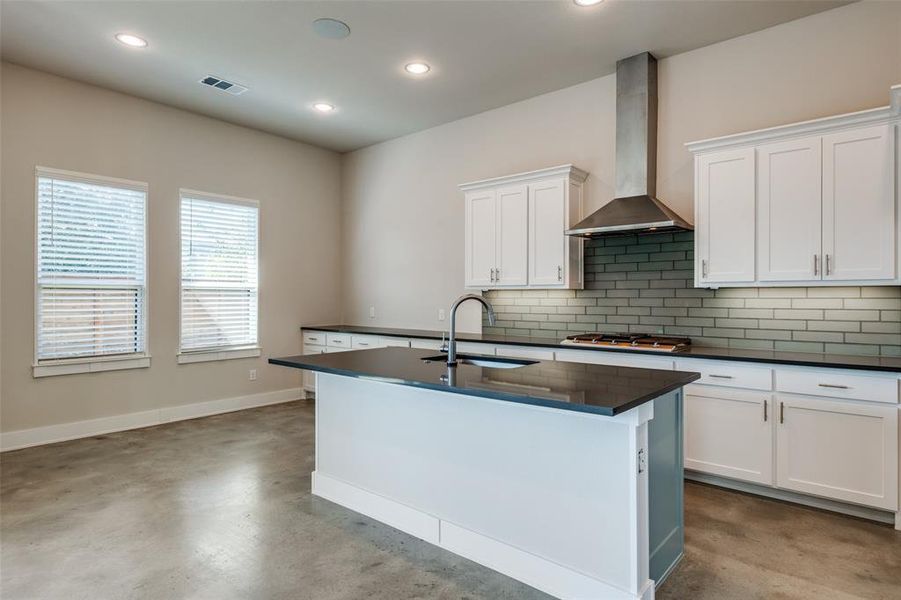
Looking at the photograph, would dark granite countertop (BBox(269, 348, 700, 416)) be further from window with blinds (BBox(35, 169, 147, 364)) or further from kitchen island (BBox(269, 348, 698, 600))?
window with blinds (BBox(35, 169, 147, 364))

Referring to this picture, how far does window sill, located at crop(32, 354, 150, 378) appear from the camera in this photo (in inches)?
174

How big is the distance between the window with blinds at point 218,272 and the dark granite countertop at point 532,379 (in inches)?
119

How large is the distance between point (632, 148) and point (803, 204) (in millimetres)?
1304

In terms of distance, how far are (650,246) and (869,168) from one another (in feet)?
4.73

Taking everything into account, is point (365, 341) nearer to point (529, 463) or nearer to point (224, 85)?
point (224, 85)

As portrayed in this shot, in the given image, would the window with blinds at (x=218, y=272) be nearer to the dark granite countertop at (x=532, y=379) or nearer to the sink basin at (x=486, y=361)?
the dark granite countertop at (x=532, y=379)

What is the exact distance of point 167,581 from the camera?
2299mm

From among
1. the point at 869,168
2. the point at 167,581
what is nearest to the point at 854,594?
the point at 869,168

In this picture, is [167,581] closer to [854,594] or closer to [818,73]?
[854,594]

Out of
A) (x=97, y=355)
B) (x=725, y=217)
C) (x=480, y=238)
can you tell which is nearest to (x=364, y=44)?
(x=480, y=238)

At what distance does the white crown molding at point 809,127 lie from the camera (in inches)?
114

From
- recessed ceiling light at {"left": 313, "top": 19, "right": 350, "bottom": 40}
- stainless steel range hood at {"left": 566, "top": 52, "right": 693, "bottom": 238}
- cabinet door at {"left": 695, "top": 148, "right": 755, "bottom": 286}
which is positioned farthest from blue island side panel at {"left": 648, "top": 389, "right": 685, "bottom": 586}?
recessed ceiling light at {"left": 313, "top": 19, "right": 350, "bottom": 40}

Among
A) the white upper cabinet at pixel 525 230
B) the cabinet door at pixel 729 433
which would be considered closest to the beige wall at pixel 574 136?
the white upper cabinet at pixel 525 230

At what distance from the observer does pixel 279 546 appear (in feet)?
8.63
